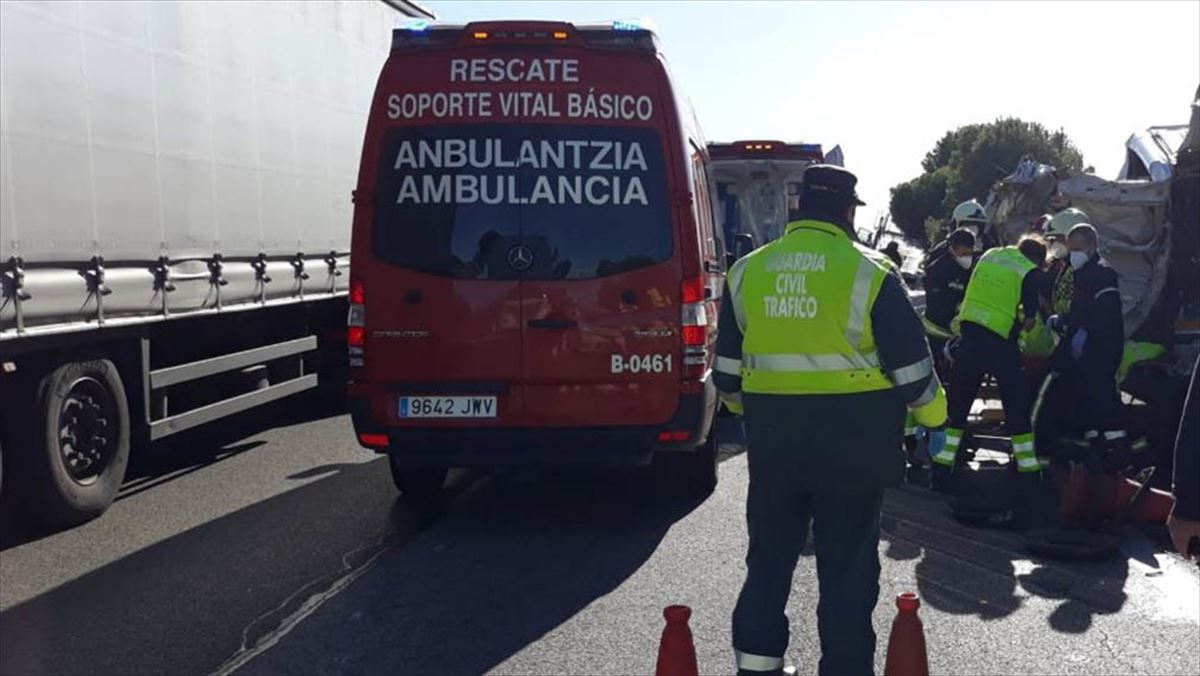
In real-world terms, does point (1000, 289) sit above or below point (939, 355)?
above

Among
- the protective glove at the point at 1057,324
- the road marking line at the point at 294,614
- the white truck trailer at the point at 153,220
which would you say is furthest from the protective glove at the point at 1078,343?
the white truck trailer at the point at 153,220

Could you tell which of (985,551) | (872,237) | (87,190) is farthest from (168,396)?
(872,237)

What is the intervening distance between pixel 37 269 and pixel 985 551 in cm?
543

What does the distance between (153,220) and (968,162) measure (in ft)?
240

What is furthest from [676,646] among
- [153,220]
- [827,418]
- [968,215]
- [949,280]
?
[968,215]

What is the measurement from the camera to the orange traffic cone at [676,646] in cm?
418

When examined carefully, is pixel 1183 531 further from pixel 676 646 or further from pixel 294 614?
pixel 294 614

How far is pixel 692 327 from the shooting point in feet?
23.3

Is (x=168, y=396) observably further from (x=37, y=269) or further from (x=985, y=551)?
(x=985, y=551)

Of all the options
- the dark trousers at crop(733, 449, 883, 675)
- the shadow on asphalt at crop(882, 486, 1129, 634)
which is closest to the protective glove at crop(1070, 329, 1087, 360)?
the shadow on asphalt at crop(882, 486, 1129, 634)

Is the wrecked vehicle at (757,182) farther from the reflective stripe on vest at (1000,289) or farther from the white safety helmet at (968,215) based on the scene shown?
the reflective stripe on vest at (1000,289)

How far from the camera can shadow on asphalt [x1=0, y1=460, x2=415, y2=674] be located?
5383 millimetres

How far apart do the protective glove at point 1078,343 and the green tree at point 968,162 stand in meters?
62.4

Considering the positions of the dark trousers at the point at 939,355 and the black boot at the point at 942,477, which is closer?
the black boot at the point at 942,477
